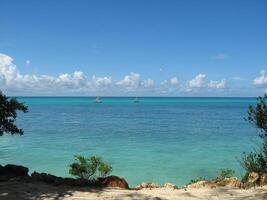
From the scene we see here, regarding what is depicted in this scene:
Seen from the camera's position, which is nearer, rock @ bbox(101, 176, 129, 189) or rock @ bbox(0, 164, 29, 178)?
rock @ bbox(101, 176, 129, 189)

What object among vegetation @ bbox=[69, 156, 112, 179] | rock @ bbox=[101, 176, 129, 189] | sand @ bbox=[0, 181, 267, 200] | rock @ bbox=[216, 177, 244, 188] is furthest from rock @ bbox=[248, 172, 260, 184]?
vegetation @ bbox=[69, 156, 112, 179]

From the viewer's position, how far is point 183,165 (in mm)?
27172

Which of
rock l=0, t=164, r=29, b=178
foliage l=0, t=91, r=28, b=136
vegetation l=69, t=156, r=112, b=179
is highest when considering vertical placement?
foliage l=0, t=91, r=28, b=136

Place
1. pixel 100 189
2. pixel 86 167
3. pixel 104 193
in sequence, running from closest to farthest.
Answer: pixel 104 193, pixel 100 189, pixel 86 167

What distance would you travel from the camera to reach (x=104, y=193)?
10891mm

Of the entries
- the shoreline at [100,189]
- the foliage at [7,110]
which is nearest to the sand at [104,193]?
the shoreline at [100,189]

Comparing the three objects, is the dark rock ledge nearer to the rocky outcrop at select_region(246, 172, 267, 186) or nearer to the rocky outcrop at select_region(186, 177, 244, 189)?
the rocky outcrop at select_region(186, 177, 244, 189)

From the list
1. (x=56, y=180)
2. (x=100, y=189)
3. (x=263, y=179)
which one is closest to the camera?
(x=100, y=189)

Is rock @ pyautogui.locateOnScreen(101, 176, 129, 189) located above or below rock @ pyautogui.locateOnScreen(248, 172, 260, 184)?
below

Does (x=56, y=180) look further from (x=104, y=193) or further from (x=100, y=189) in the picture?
(x=104, y=193)

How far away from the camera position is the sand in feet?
33.9

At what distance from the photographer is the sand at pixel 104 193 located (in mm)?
10344

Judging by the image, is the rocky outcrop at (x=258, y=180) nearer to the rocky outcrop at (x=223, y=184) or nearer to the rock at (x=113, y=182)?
the rocky outcrop at (x=223, y=184)

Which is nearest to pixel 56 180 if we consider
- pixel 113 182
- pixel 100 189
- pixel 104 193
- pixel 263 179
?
pixel 100 189
